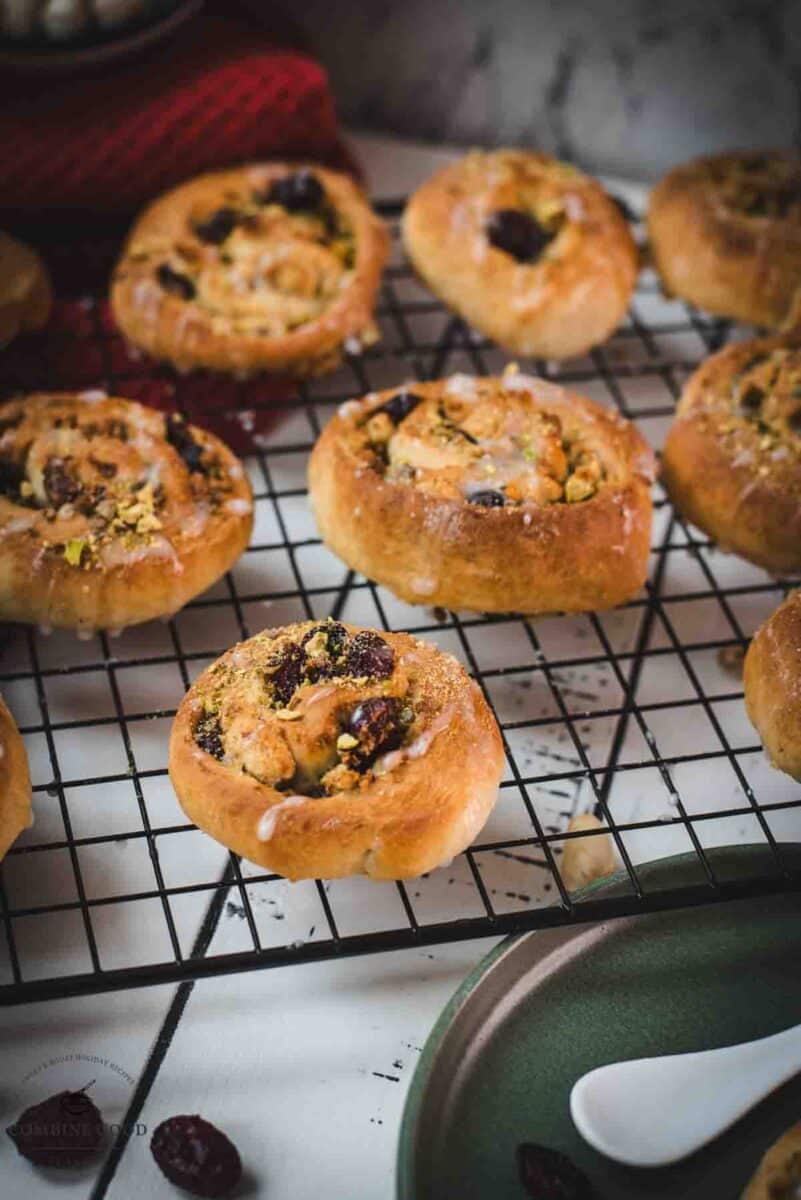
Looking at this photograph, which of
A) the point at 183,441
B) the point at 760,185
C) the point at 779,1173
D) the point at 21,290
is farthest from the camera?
the point at 760,185

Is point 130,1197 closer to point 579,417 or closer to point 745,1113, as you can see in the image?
point 745,1113

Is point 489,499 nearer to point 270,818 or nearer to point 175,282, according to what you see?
point 270,818

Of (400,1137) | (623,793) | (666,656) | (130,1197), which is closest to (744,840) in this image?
(623,793)

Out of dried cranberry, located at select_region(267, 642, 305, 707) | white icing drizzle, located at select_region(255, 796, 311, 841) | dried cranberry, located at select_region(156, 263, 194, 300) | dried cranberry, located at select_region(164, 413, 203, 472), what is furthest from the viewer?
dried cranberry, located at select_region(156, 263, 194, 300)

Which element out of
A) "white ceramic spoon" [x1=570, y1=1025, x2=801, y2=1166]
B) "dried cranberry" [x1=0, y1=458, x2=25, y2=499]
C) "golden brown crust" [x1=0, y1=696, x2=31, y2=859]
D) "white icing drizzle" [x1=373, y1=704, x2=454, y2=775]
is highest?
"white icing drizzle" [x1=373, y1=704, x2=454, y2=775]

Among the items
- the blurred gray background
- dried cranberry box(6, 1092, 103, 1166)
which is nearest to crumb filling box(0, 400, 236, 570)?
dried cranberry box(6, 1092, 103, 1166)

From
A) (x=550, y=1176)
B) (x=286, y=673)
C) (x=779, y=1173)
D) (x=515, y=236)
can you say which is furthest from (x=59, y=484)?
(x=779, y=1173)

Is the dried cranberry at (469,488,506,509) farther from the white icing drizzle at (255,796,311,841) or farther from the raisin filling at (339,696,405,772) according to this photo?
the white icing drizzle at (255,796,311,841)
